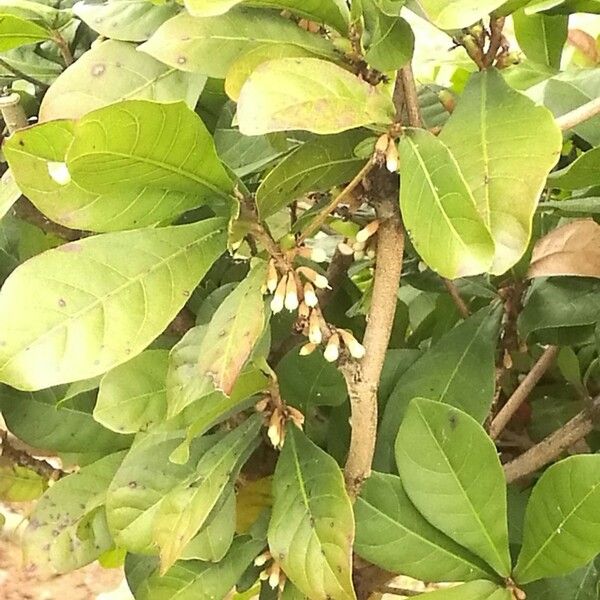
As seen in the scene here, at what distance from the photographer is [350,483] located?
0.42 meters

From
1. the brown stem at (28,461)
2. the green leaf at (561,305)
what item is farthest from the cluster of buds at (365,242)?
the brown stem at (28,461)

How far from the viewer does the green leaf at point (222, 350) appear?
0.31 m

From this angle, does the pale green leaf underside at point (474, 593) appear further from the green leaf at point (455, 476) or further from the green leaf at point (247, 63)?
the green leaf at point (247, 63)

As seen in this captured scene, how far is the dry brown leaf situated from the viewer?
0.42 meters

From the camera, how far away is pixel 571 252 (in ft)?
1.39

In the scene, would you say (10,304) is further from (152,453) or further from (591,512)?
(591,512)

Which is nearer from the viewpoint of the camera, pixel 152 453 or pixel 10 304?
pixel 10 304

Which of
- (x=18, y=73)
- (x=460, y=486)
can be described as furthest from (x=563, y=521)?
(x=18, y=73)

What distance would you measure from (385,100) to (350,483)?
0.65 ft

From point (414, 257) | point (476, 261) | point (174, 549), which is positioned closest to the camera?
point (476, 261)

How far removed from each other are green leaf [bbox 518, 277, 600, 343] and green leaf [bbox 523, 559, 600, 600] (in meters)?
0.13

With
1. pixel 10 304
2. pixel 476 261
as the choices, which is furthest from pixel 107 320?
pixel 476 261

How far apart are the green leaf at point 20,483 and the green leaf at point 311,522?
0.29m

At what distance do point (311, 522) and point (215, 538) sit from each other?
0.19 ft
